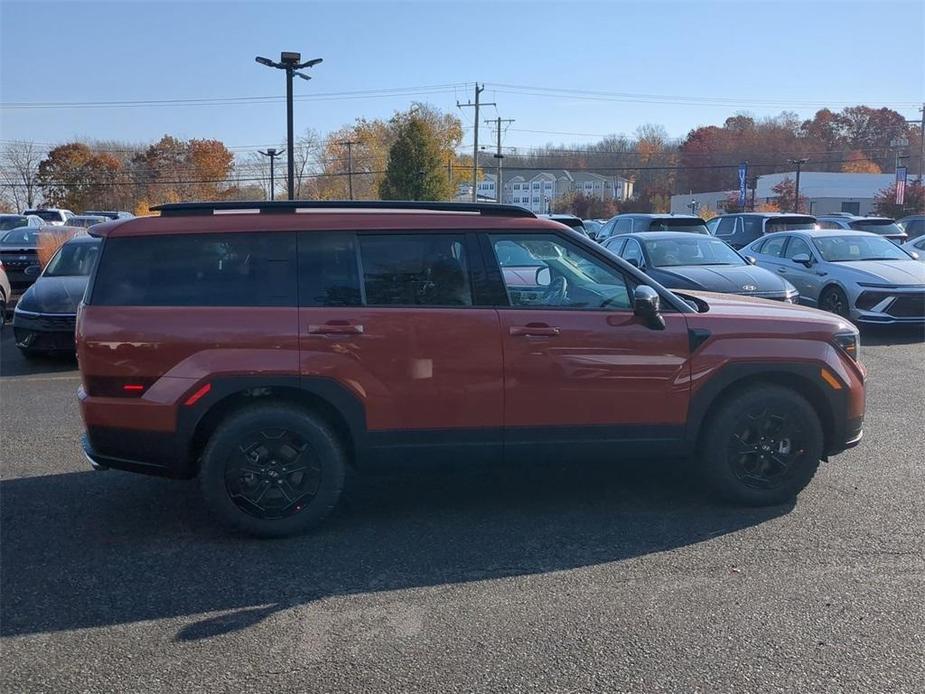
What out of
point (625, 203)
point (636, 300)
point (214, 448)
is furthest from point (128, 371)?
point (625, 203)

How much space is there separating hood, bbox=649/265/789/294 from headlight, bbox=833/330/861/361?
563 centimetres

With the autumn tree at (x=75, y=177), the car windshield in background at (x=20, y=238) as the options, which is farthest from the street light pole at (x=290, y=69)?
the autumn tree at (x=75, y=177)

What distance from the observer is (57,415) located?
7789 mm

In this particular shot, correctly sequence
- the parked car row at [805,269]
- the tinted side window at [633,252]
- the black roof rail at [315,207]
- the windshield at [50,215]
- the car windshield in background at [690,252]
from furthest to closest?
the windshield at [50,215] < the tinted side window at [633,252] < the car windshield in background at [690,252] < the parked car row at [805,269] < the black roof rail at [315,207]

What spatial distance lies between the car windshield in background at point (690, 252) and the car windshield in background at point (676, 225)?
291 centimetres

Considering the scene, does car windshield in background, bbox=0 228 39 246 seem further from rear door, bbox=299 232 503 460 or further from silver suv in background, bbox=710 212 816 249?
rear door, bbox=299 232 503 460

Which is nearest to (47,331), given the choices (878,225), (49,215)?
(878,225)

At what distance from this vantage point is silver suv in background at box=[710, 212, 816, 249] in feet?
58.7

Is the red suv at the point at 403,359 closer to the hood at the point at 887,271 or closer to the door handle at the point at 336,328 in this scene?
the door handle at the point at 336,328

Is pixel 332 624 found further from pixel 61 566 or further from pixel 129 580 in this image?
pixel 61 566

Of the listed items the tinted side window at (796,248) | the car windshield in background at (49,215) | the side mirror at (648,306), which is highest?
the car windshield in background at (49,215)

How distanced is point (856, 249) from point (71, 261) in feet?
40.7

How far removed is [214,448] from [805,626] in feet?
10.5

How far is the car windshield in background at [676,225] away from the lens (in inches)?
606
